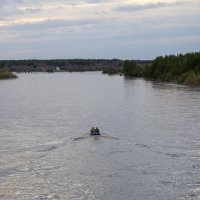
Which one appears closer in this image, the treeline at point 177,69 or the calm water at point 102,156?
the calm water at point 102,156

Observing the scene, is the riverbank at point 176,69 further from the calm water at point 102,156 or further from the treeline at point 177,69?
the calm water at point 102,156

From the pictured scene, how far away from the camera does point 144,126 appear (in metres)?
34.2

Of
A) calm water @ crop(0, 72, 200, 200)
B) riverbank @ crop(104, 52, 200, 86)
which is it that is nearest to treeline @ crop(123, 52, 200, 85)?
riverbank @ crop(104, 52, 200, 86)

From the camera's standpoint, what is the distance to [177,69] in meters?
101

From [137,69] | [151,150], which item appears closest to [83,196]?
[151,150]

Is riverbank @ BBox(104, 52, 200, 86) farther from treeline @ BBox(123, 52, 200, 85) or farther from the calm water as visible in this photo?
the calm water

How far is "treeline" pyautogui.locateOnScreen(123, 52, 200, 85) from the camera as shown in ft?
304

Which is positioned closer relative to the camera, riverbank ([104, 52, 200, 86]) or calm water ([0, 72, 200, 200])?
calm water ([0, 72, 200, 200])

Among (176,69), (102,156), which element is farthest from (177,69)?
(102,156)

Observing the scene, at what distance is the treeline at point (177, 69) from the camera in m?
92.7

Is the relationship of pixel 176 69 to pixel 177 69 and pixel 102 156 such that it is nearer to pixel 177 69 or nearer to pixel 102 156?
pixel 177 69

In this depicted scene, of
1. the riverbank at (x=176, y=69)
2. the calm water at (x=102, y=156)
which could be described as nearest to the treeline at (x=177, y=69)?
the riverbank at (x=176, y=69)

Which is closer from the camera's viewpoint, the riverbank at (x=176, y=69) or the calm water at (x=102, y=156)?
the calm water at (x=102, y=156)

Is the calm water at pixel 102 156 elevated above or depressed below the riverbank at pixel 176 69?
below
